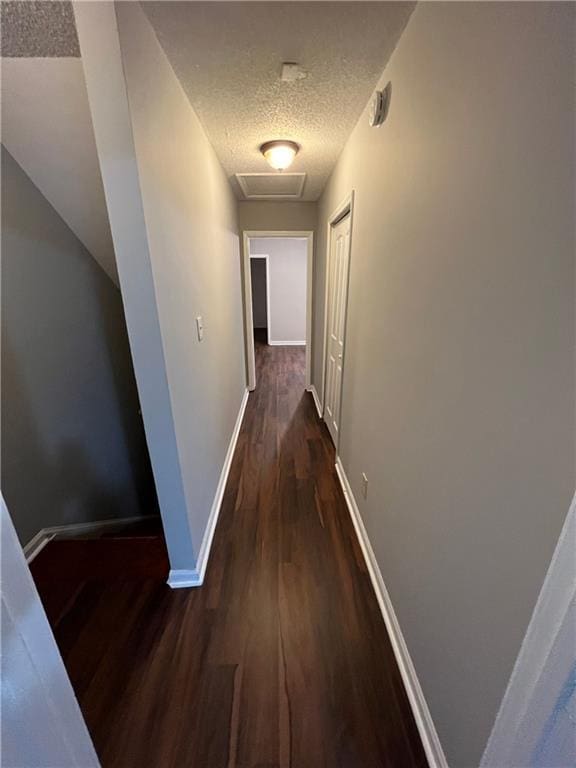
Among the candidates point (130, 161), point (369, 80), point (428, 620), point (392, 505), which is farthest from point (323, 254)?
point (428, 620)

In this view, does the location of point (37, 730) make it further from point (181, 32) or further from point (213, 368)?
point (181, 32)

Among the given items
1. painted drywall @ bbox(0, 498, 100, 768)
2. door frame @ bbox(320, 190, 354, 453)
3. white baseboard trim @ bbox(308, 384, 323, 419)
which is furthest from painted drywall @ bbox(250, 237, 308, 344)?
painted drywall @ bbox(0, 498, 100, 768)

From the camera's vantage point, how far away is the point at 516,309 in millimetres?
598

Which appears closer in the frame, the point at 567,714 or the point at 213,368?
the point at 567,714

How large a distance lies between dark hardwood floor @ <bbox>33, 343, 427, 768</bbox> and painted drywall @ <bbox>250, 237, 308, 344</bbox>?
520 centimetres

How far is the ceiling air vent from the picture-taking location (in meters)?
2.55

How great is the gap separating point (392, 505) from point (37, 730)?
1197 millimetres

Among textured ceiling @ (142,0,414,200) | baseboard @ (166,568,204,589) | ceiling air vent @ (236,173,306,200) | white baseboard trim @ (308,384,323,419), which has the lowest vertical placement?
baseboard @ (166,568,204,589)

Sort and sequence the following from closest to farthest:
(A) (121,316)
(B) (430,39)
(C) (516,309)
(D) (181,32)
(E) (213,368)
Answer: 1. (C) (516,309)
2. (B) (430,39)
3. (D) (181,32)
4. (E) (213,368)
5. (A) (121,316)

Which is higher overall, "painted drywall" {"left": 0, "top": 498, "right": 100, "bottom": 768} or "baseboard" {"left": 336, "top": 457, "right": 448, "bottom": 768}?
"painted drywall" {"left": 0, "top": 498, "right": 100, "bottom": 768}

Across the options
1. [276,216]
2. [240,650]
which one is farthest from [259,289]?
[240,650]

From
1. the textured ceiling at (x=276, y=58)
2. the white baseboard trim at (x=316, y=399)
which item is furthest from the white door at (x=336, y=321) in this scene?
the textured ceiling at (x=276, y=58)

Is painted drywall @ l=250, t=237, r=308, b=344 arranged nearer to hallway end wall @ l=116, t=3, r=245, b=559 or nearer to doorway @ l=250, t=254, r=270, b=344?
doorway @ l=250, t=254, r=270, b=344

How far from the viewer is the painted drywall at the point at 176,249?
0.94 m
